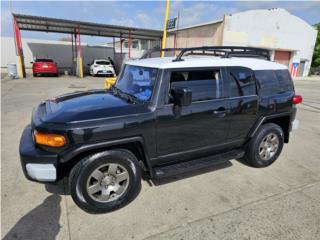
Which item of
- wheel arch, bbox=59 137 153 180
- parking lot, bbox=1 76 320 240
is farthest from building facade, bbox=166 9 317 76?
wheel arch, bbox=59 137 153 180

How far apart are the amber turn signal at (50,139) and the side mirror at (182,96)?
1349mm

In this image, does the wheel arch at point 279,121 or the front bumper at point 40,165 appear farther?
the wheel arch at point 279,121

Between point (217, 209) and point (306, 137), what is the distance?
4.03m

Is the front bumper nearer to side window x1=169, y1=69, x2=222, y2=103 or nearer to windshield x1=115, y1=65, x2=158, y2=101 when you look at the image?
windshield x1=115, y1=65, x2=158, y2=101

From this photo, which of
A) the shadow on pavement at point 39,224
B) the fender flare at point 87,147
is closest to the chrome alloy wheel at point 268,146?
the fender flare at point 87,147

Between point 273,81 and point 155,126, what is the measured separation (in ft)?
7.74

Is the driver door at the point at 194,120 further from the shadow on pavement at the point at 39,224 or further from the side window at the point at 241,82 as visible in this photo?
the shadow on pavement at the point at 39,224

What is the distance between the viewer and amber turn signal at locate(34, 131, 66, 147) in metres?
2.38

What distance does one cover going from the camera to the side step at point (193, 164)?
2922 millimetres

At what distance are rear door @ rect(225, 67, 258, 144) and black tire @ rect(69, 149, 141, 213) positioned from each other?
5.27 ft

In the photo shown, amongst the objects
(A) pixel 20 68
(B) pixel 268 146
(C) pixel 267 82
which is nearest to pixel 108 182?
(B) pixel 268 146

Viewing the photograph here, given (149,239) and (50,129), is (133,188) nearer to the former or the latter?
(149,239)

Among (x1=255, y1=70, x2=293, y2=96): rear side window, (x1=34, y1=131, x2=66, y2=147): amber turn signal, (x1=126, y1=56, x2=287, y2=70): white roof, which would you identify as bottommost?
(x1=34, y1=131, x2=66, y2=147): amber turn signal

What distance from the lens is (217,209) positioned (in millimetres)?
2783
